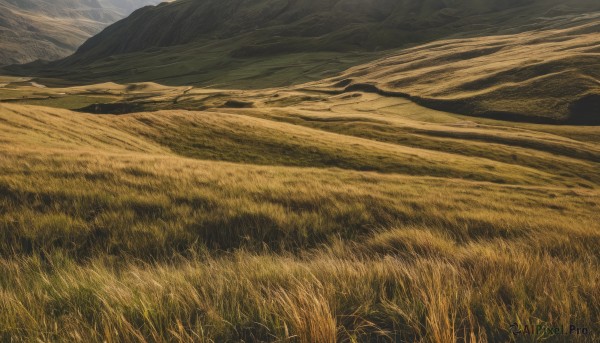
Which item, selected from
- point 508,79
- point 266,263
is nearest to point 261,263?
point 266,263

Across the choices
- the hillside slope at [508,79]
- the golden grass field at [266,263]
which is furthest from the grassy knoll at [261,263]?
the hillside slope at [508,79]

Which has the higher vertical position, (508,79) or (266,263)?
(266,263)

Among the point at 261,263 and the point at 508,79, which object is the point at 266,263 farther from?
the point at 508,79

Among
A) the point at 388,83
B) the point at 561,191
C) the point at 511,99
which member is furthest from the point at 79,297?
the point at 388,83

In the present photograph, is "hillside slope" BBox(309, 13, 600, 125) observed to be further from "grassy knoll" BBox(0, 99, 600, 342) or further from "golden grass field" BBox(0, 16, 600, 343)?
"grassy knoll" BBox(0, 99, 600, 342)

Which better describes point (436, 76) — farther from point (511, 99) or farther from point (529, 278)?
point (529, 278)

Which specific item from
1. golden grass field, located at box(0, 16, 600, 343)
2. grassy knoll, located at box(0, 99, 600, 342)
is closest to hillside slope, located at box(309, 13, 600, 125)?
golden grass field, located at box(0, 16, 600, 343)

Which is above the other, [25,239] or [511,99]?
[25,239]

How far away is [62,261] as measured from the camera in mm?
4742

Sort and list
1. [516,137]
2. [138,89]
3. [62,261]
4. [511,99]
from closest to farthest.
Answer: [62,261]
[516,137]
[511,99]
[138,89]

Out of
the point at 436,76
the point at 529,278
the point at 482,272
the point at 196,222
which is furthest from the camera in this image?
the point at 436,76

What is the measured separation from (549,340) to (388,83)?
4912 inches

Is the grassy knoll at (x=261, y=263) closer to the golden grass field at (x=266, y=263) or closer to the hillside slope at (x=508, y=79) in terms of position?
the golden grass field at (x=266, y=263)

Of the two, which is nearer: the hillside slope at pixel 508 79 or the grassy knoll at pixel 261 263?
the grassy knoll at pixel 261 263
